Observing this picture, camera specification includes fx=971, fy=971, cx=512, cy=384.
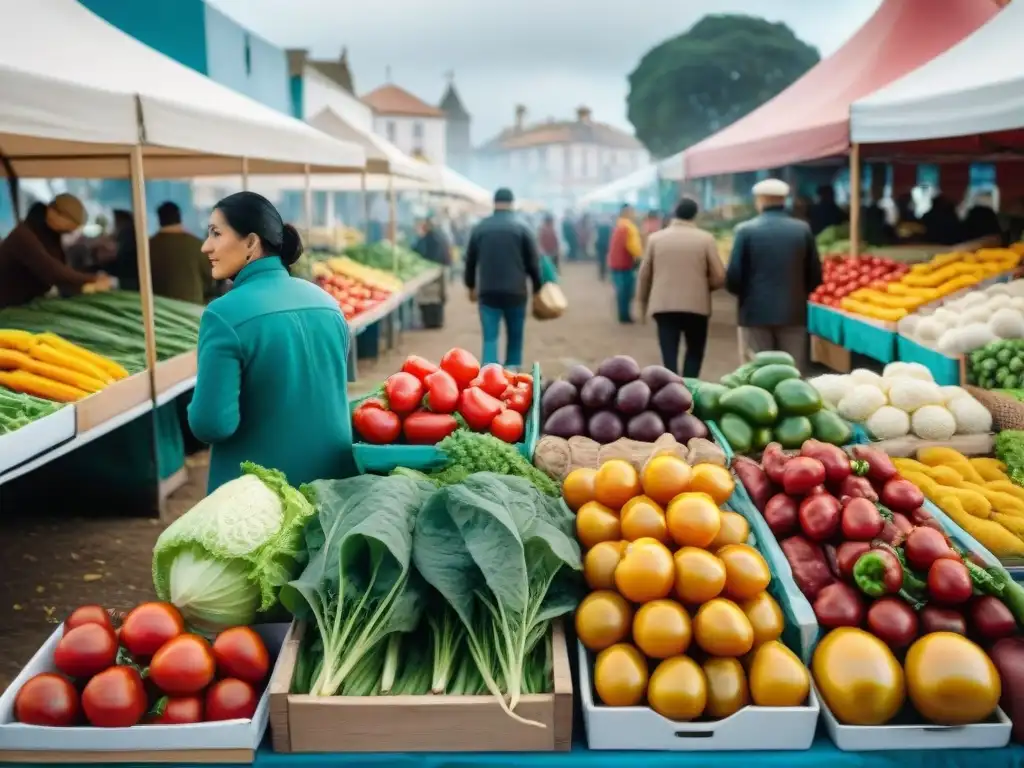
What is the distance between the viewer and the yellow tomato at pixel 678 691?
2086mm

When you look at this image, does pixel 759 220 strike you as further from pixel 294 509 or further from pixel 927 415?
pixel 294 509

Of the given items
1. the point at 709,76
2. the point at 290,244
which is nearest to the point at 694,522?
the point at 290,244

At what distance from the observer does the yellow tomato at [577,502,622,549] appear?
98.5 inches

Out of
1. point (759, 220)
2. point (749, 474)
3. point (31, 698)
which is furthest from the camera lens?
point (759, 220)

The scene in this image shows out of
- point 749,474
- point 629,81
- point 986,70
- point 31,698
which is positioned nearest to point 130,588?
point 31,698

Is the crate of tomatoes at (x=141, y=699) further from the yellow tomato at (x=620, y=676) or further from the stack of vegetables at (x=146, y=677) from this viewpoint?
the yellow tomato at (x=620, y=676)

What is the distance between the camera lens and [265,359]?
3057 mm

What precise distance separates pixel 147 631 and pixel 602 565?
1063mm

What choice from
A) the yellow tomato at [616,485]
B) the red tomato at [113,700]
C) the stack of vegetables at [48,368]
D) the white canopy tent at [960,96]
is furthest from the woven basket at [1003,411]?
the stack of vegetables at [48,368]

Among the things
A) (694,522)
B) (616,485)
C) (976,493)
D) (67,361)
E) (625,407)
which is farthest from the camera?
(67,361)

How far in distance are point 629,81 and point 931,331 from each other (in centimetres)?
3992

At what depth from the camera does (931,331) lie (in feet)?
23.5

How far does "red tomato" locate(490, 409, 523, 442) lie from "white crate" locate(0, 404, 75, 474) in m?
2.00

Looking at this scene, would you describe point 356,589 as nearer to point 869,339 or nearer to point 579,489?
point 579,489
